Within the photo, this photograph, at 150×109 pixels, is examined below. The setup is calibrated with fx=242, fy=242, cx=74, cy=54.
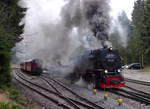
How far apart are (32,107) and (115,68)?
7402mm

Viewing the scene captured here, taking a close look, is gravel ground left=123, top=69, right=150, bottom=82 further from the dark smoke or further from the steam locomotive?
the dark smoke

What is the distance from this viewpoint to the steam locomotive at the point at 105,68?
15973 millimetres

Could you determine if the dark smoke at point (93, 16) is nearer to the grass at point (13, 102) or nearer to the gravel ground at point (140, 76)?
the grass at point (13, 102)

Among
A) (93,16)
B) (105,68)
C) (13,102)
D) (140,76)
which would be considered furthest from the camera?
(140,76)

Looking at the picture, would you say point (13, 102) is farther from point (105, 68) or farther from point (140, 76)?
point (140, 76)

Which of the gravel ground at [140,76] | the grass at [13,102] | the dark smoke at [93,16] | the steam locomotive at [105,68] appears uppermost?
the dark smoke at [93,16]

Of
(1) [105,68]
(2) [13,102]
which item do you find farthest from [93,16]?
(2) [13,102]

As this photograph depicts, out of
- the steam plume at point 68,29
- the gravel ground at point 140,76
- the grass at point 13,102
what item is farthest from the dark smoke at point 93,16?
the gravel ground at point 140,76

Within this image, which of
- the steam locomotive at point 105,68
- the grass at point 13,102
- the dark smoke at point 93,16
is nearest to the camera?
the grass at point 13,102

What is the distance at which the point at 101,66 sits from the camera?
16312 millimetres

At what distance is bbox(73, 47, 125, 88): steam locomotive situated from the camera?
16.0 meters

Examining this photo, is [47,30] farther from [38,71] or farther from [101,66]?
[101,66]

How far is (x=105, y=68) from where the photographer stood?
1611 centimetres

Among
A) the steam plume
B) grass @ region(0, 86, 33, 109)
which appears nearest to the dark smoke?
the steam plume
